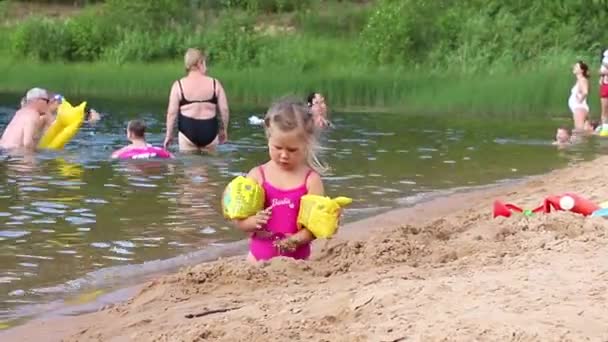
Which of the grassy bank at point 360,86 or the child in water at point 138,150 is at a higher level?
the child in water at point 138,150

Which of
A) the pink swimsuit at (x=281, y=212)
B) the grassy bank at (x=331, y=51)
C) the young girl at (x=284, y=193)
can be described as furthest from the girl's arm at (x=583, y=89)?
the pink swimsuit at (x=281, y=212)

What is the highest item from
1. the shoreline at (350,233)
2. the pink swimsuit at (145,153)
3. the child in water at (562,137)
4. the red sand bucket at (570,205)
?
the red sand bucket at (570,205)

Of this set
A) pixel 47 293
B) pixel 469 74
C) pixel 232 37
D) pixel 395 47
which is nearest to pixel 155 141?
pixel 47 293

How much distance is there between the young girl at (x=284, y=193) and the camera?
5.81 m

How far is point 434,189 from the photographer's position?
11570 millimetres

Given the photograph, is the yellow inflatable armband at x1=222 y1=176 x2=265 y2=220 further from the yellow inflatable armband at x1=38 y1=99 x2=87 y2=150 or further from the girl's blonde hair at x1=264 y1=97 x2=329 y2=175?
the yellow inflatable armband at x1=38 y1=99 x2=87 y2=150

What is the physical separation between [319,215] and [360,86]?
857 inches

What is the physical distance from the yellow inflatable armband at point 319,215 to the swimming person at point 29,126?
9.10 meters

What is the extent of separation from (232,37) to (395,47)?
6190 millimetres

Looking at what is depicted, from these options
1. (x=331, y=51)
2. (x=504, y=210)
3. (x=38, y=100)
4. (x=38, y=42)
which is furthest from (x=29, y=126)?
(x=38, y=42)

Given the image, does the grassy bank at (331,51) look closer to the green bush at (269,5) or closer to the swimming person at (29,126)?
the green bush at (269,5)

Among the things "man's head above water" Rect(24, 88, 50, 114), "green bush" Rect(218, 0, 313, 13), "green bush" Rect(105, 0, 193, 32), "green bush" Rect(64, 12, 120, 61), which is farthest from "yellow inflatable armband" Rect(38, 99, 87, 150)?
"green bush" Rect(218, 0, 313, 13)

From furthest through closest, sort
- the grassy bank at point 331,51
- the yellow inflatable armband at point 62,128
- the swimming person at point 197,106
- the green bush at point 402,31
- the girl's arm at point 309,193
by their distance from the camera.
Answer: the green bush at point 402,31, the grassy bank at point 331,51, the yellow inflatable armband at point 62,128, the swimming person at point 197,106, the girl's arm at point 309,193

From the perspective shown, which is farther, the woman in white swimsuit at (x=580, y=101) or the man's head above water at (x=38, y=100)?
the woman in white swimsuit at (x=580, y=101)
